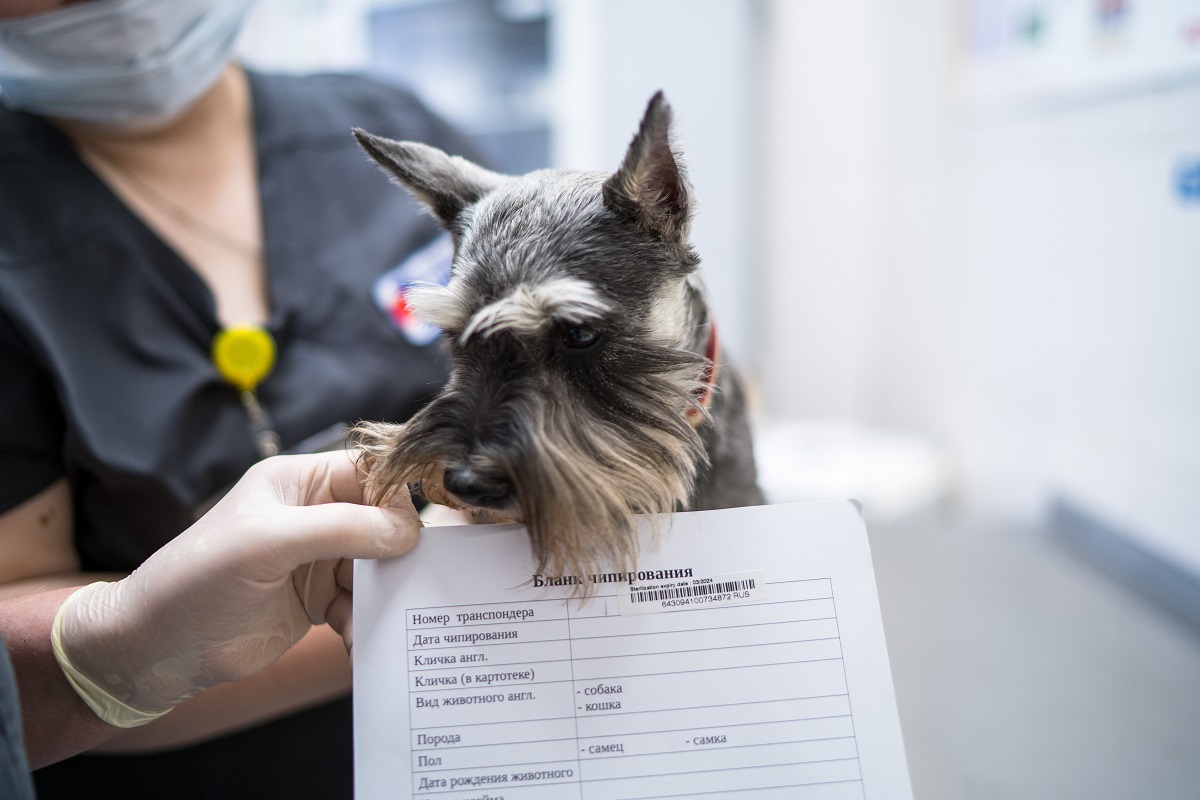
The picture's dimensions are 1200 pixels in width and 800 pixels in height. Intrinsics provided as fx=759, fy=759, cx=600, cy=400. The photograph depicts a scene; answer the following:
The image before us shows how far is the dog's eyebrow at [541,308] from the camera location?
3.00 ft

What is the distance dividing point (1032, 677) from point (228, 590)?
1471 millimetres

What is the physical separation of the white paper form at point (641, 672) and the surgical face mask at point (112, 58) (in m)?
A: 1.00

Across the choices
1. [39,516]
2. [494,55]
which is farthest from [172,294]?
[494,55]

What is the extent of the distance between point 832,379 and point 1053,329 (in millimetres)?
1231

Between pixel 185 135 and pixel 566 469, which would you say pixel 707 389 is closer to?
pixel 566 469

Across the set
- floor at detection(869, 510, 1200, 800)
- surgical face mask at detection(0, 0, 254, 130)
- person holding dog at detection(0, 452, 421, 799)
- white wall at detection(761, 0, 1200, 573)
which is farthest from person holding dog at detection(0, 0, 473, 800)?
white wall at detection(761, 0, 1200, 573)

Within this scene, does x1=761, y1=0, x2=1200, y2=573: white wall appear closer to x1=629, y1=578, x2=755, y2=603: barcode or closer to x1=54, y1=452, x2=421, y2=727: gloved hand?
x1=629, y1=578, x2=755, y2=603: barcode

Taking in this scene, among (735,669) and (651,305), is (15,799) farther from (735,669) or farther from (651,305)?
(651,305)

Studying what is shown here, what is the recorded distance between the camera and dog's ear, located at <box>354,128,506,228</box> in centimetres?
106

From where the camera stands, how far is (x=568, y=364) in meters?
0.96

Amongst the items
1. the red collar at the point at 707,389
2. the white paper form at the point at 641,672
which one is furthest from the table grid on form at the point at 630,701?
the red collar at the point at 707,389

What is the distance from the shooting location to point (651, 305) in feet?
3.32

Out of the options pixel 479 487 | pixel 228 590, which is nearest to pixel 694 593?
pixel 479 487

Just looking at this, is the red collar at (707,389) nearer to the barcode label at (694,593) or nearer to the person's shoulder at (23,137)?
Result: the barcode label at (694,593)
